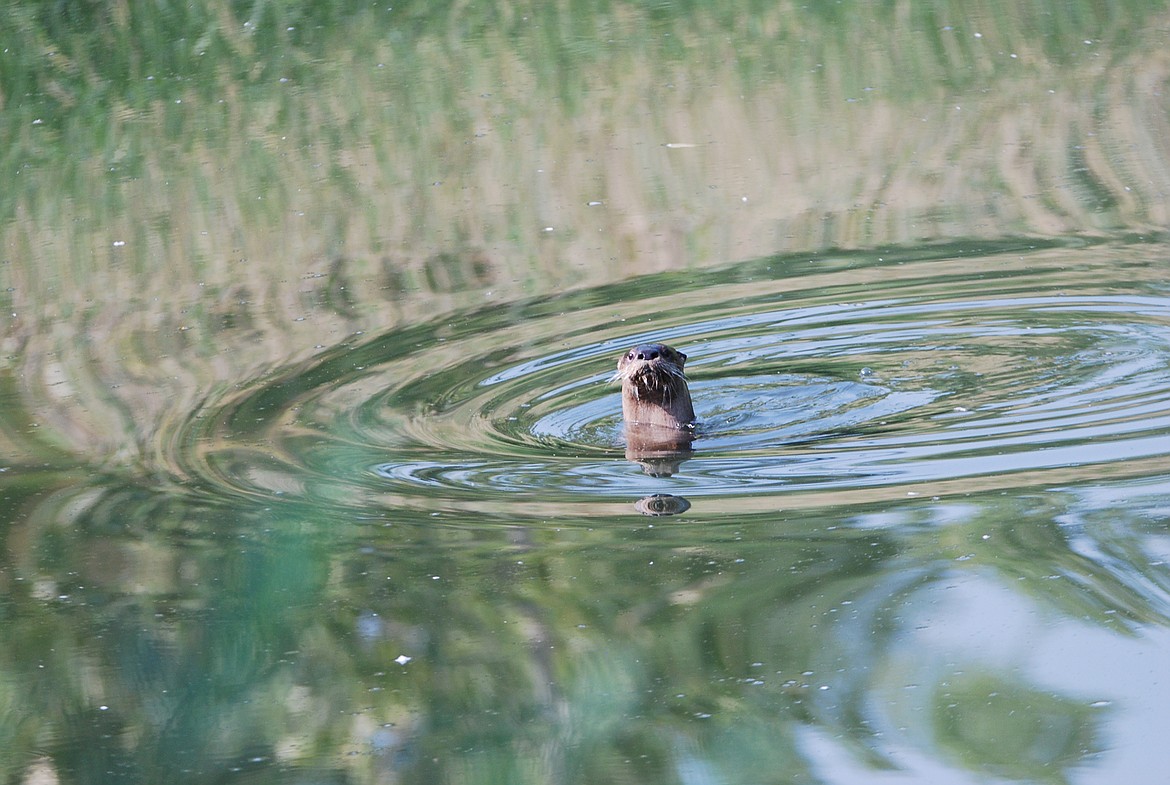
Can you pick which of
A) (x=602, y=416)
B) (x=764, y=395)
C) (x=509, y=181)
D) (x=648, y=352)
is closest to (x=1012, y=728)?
(x=648, y=352)

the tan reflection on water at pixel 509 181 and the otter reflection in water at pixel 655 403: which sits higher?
the tan reflection on water at pixel 509 181

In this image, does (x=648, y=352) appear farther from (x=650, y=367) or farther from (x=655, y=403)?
(x=655, y=403)

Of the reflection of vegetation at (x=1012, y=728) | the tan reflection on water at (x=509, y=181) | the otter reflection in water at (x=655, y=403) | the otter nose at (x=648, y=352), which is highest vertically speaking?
the tan reflection on water at (x=509, y=181)

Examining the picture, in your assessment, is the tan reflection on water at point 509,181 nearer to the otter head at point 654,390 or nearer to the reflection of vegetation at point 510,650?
the reflection of vegetation at point 510,650

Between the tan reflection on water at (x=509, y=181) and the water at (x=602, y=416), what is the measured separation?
0.05 metres

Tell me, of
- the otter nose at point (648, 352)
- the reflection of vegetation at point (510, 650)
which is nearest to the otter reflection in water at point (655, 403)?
the otter nose at point (648, 352)

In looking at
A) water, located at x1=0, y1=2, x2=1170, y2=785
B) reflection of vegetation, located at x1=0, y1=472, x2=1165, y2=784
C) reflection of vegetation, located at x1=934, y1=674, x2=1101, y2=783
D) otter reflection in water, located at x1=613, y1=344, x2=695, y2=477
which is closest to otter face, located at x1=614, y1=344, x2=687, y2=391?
otter reflection in water, located at x1=613, y1=344, x2=695, y2=477

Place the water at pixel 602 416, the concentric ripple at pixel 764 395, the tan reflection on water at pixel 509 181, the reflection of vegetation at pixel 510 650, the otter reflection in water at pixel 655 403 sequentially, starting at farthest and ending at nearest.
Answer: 1. the tan reflection on water at pixel 509 181
2. the otter reflection in water at pixel 655 403
3. the concentric ripple at pixel 764 395
4. the water at pixel 602 416
5. the reflection of vegetation at pixel 510 650

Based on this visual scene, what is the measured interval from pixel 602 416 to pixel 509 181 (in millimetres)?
4709

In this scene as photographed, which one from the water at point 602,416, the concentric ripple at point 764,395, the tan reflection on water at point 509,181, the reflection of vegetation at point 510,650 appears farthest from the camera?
the tan reflection on water at point 509,181

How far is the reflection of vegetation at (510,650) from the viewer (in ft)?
14.5

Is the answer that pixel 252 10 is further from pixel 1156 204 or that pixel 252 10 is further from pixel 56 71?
pixel 1156 204

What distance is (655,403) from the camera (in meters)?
7.48

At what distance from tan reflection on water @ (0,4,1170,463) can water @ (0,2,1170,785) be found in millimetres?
53
